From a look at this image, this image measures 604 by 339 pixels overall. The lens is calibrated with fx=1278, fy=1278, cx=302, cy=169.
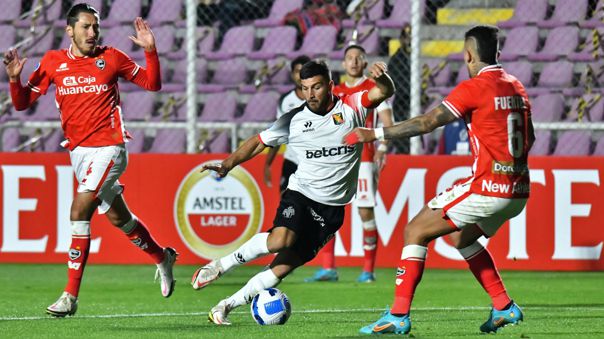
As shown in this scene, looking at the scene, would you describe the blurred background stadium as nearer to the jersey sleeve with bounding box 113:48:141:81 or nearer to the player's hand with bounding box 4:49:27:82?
the jersey sleeve with bounding box 113:48:141:81

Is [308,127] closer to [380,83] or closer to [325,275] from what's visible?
[380,83]

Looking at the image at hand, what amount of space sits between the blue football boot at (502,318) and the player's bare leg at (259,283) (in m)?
1.38

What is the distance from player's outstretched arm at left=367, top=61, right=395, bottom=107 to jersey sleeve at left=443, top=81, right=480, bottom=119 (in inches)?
26.7

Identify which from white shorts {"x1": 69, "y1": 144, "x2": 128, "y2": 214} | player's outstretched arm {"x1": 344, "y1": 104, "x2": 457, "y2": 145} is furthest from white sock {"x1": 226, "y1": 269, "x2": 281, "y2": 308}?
white shorts {"x1": 69, "y1": 144, "x2": 128, "y2": 214}

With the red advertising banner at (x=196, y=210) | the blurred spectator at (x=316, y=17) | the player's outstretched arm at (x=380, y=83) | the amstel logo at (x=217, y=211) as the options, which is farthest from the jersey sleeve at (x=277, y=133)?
the blurred spectator at (x=316, y=17)

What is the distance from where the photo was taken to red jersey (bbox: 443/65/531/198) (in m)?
7.45

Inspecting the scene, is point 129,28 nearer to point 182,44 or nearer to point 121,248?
point 182,44

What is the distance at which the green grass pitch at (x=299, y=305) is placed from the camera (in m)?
7.98

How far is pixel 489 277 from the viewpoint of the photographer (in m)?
7.88

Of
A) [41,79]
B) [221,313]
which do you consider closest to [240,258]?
[221,313]

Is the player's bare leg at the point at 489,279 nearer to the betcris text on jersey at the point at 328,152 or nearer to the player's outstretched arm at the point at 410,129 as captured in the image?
the player's outstretched arm at the point at 410,129

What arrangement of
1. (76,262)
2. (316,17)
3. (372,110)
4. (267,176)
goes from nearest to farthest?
(76,262) → (372,110) → (267,176) → (316,17)

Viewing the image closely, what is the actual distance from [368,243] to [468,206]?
16.3ft

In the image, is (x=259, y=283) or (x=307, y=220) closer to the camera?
(x=259, y=283)
